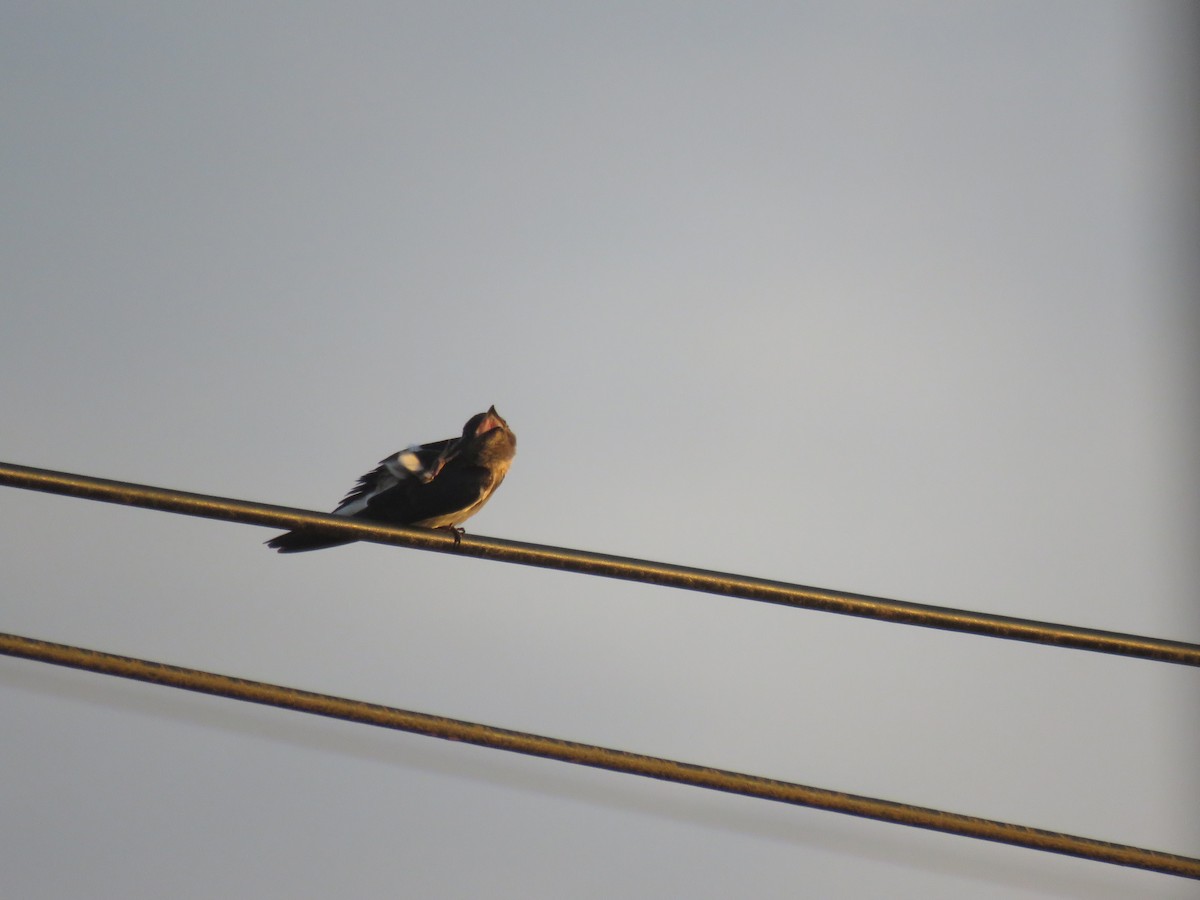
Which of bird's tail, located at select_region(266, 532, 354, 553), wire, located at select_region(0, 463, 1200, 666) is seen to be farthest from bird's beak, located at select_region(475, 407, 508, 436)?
wire, located at select_region(0, 463, 1200, 666)

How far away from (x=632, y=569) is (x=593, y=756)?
4.5 inches

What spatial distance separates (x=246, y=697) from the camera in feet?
1.99

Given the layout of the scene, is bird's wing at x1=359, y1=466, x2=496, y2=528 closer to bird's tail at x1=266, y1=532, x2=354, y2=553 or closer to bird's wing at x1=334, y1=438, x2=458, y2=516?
bird's wing at x1=334, y1=438, x2=458, y2=516

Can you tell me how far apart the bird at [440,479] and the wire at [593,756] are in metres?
0.93

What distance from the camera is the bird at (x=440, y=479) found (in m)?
1.58

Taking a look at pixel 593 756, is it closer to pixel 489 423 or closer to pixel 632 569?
pixel 632 569

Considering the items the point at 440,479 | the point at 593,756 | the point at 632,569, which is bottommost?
the point at 593,756

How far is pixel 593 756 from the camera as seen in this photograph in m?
0.60

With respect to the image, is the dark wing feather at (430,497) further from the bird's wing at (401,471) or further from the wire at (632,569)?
the wire at (632,569)

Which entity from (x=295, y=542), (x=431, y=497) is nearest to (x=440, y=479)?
(x=431, y=497)

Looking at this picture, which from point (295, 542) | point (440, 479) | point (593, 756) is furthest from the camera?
point (440, 479)

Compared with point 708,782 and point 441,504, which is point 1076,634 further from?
point 441,504

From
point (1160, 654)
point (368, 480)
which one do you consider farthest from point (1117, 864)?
point (368, 480)

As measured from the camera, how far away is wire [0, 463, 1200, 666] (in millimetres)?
555
